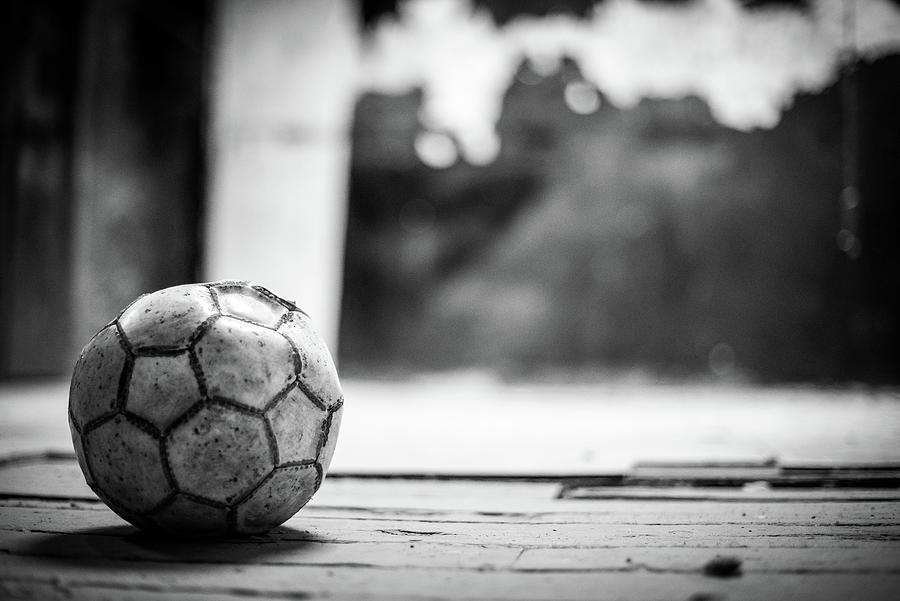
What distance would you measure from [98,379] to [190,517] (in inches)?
11.7

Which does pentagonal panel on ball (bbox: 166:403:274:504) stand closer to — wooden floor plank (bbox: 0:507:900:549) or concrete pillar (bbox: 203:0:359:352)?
wooden floor plank (bbox: 0:507:900:549)

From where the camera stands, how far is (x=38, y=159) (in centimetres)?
551

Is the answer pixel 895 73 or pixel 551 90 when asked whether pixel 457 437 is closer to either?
pixel 551 90

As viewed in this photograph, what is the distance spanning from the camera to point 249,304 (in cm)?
158

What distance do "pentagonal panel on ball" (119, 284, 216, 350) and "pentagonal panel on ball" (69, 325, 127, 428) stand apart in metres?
0.04

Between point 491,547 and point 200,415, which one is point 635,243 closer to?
point 491,547

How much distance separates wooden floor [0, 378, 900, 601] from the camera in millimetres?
1191

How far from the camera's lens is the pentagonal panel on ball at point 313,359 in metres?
1.55

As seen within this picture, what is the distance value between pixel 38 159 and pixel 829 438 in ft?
16.5

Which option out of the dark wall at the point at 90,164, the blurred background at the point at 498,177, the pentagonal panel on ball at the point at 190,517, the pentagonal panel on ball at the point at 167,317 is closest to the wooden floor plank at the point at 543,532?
the pentagonal panel on ball at the point at 190,517

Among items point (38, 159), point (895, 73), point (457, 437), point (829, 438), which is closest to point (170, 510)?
point (457, 437)

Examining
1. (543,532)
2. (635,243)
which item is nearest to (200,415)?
(543,532)

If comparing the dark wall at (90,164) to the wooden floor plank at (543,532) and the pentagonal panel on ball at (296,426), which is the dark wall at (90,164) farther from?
the pentagonal panel on ball at (296,426)

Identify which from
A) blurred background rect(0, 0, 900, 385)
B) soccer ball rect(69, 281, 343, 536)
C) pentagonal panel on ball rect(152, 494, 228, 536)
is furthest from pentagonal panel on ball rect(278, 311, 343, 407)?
blurred background rect(0, 0, 900, 385)
